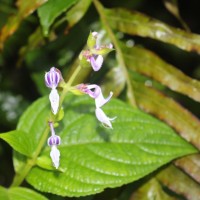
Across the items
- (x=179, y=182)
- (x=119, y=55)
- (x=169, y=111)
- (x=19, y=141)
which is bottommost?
(x=179, y=182)

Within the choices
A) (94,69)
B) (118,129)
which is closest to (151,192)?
(118,129)

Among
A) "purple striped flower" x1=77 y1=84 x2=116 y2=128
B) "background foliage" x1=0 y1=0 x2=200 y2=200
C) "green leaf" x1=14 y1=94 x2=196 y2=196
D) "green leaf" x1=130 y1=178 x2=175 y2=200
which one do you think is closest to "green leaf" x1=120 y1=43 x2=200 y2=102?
"background foliage" x1=0 y1=0 x2=200 y2=200

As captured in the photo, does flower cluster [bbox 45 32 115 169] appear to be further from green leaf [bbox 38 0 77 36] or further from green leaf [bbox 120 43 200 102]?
green leaf [bbox 120 43 200 102]

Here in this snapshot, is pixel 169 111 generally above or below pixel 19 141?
below

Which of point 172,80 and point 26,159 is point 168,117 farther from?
point 26,159

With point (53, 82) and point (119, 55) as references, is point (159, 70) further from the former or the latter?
point (53, 82)

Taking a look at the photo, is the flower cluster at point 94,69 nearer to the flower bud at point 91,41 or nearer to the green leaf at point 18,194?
the flower bud at point 91,41

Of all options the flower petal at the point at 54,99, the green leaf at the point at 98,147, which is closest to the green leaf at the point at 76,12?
the green leaf at the point at 98,147
